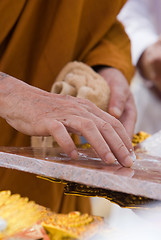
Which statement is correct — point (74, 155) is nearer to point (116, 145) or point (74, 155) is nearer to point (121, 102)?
point (116, 145)

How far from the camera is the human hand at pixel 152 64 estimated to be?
1.27 metres

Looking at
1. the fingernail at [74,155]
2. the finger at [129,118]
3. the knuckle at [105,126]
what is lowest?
the finger at [129,118]

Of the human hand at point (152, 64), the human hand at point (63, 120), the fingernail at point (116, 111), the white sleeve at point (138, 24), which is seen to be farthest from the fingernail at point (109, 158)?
the white sleeve at point (138, 24)

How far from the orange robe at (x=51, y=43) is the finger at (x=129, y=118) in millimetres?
165

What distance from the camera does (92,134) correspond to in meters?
0.54

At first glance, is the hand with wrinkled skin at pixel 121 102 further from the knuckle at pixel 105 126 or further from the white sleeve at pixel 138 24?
the white sleeve at pixel 138 24

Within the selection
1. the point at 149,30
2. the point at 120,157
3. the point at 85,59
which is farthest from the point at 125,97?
the point at 149,30

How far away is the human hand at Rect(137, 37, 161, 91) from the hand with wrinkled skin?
1.00 ft

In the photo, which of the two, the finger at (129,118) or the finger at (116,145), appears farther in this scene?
the finger at (129,118)

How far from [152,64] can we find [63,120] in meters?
0.81

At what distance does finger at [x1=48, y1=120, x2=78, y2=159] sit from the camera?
54cm

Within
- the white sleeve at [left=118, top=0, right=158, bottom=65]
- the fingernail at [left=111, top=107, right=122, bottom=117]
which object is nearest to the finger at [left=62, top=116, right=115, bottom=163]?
the fingernail at [left=111, top=107, right=122, bottom=117]

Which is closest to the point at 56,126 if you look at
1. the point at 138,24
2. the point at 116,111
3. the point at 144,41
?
the point at 116,111

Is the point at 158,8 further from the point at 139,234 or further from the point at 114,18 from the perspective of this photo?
the point at 139,234
